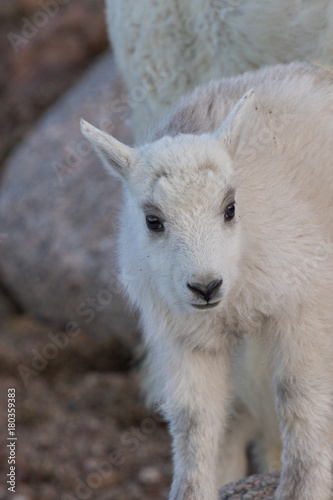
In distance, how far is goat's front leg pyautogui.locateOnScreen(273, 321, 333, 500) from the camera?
369cm

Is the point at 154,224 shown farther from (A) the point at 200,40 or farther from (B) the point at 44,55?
(B) the point at 44,55

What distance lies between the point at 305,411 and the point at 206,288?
0.79 metres

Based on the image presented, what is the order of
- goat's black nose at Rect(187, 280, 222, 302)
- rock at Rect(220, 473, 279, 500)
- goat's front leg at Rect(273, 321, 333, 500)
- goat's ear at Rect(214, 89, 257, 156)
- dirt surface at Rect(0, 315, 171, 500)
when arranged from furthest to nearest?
dirt surface at Rect(0, 315, 171, 500) → rock at Rect(220, 473, 279, 500) → goat's front leg at Rect(273, 321, 333, 500) → goat's ear at Rect(214, 89, 257, 156) → goat's black nose at Rect(187, 280, 222, 302)

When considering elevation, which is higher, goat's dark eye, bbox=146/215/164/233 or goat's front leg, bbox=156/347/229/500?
goat's dark eye, bbox=146/215/164/233

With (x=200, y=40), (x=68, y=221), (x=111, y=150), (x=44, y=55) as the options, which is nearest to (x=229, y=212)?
(x=111, y=150)

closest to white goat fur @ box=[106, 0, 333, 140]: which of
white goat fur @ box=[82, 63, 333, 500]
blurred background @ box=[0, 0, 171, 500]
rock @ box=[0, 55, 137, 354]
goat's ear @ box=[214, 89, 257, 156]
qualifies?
white goat fur @ box=[82, 63, 333, 500]

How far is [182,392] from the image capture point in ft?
12.7

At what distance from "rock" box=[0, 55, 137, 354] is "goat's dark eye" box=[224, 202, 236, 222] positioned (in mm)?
3661

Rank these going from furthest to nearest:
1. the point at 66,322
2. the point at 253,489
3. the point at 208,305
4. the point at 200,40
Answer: the point at 66,322
the point at 200,40
the point at 253,489
the point at 208,305

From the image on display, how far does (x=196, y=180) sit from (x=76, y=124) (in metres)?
5.36

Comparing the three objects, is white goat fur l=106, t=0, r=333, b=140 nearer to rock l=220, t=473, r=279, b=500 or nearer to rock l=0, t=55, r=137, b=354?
rock l=0, t=55, r=137, b=354

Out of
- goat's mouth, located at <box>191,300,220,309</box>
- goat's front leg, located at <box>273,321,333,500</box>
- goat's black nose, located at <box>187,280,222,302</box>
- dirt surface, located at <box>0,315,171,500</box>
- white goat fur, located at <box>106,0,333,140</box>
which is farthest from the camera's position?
dirt surface, located at <box>0,315,171,500</box>

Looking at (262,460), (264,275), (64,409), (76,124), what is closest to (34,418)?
(64,409)

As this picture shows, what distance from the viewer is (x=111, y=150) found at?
145 inches
